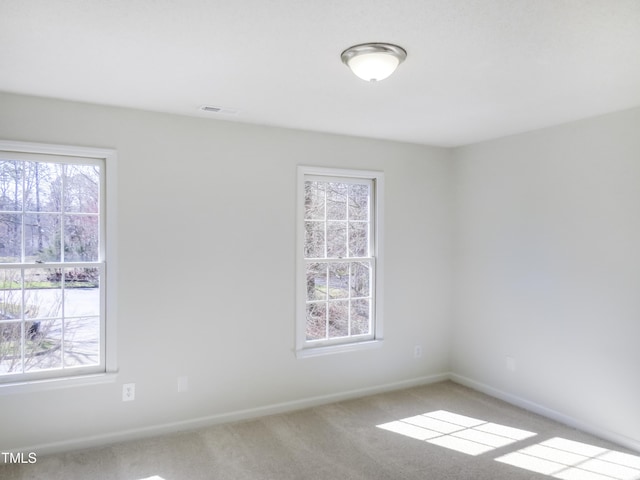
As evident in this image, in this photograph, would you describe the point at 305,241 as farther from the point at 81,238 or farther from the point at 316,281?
the point at 81,238

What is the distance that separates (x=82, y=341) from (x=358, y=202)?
2617 millimetres

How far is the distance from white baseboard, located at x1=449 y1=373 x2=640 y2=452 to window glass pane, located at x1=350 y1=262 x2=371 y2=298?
1426 mm

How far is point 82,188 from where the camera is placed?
3123 mm

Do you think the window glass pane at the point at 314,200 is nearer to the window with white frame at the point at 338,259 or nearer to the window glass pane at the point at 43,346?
the window with white frame at the point at 338,259

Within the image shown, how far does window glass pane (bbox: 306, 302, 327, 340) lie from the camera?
3.96 meters

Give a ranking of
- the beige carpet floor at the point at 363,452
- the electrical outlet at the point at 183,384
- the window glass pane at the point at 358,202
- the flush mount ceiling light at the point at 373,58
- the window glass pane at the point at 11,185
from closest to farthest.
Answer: the flush mount ceiling light at the point at 373,58, the beige carpet floor at the point at 363,452, the window glass pane at the point at 11,185, the electrical outlet at the point at 183,384, the window glass pane at the point at 358,202

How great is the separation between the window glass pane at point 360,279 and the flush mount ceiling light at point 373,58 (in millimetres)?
2275

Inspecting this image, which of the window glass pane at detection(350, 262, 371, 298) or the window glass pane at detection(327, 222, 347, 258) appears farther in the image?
the window glass pane at detection(350, 262, 371, 298)

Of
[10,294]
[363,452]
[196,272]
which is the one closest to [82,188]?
[10,294]

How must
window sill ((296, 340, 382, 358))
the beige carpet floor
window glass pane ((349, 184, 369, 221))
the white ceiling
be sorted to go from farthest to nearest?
window glass pane ((349, 184, 369, 221)), window sill ((296, 340, 382, 358)), the beige carpet floor, the white ceiling

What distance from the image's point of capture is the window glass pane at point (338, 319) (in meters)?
4.06

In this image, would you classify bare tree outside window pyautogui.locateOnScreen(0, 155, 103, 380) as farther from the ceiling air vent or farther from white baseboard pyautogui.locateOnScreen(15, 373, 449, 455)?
the ceiling air vent

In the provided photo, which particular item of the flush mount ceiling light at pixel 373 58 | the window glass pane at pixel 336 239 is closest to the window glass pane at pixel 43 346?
the window glass pane at pixel 336 239

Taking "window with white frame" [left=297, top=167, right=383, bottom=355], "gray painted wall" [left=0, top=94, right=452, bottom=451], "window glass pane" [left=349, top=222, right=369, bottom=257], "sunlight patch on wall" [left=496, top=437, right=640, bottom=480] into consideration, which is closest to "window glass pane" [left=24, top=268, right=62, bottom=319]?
"gray painted wall" [left=0, top=94, right=452, bottom=451]
